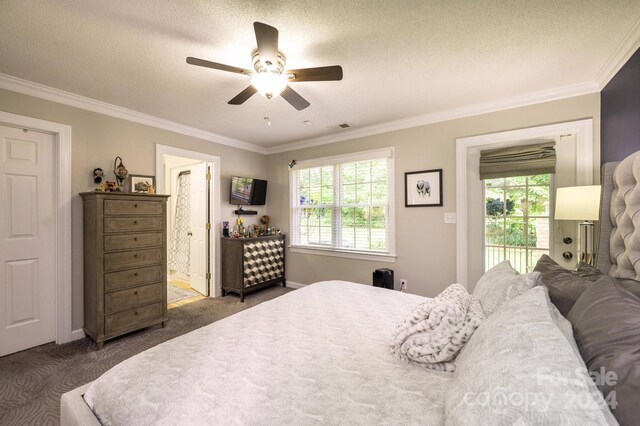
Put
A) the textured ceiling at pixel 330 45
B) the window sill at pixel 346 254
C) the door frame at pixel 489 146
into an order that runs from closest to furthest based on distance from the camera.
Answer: the textured ceiling at pixel 330 45 < the door frame at pixel 489 146 < the window sill at pixel 346 254

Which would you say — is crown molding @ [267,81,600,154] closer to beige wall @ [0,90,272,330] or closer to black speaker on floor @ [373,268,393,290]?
black speaker on floor @ [373,268,393,290]

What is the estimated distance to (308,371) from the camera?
1.10 meters

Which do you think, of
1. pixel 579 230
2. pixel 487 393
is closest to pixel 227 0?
pixel 487 393

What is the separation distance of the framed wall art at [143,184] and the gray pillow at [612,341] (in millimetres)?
3655

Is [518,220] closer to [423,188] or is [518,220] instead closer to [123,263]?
[423,188]

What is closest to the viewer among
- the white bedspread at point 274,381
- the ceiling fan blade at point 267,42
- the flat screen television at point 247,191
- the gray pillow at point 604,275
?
the white bedspread at point 274,381

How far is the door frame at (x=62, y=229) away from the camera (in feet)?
8.60

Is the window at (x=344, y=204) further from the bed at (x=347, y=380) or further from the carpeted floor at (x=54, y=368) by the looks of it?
the bed at (x=347, y=380)

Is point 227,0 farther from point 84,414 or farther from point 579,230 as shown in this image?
point 579,230

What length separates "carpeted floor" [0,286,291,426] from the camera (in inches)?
68.5

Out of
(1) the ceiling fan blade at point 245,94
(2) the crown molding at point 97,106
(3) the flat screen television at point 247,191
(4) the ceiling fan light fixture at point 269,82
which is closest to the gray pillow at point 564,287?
(4) the ceiling fan light fixture at point 269,82

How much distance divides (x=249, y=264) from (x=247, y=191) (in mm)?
1232

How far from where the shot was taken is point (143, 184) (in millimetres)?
3053

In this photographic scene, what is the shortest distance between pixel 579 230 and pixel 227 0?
137 inches
